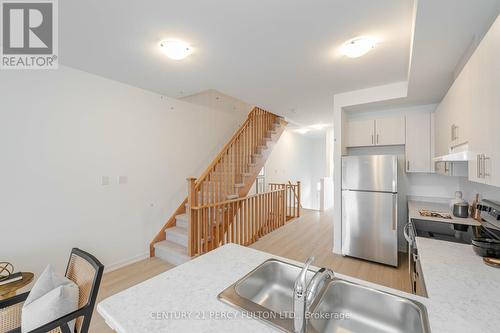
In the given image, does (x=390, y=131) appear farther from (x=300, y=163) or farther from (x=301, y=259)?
(x=300, y=163)

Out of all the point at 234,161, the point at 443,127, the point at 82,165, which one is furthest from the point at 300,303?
the point at 234,161

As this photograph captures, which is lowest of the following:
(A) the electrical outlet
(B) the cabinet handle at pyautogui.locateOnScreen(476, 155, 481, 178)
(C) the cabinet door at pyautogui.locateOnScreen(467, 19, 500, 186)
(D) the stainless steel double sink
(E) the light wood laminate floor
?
(E) the light wood laminate floor

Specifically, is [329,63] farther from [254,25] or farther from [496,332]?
[496,332]

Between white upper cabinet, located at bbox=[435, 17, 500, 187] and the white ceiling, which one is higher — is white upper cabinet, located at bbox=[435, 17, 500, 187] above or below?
below

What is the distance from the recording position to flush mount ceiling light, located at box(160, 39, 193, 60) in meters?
2.04

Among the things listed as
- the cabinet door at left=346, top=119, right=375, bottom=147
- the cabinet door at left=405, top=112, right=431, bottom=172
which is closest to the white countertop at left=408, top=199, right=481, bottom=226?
the cabinet door at left=405, top=112, right=431, bottom=172

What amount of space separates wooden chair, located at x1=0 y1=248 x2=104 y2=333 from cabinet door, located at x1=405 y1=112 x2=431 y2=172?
380cm

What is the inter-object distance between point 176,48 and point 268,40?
0.88 meters

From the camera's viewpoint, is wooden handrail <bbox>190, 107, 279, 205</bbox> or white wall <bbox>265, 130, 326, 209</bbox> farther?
white wall <bbox>265, 130, 326, 209</bbox>

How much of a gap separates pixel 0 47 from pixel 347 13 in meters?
3.23

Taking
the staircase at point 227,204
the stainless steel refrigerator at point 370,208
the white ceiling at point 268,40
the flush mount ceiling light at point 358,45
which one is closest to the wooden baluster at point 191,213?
the staircase at point 227,204

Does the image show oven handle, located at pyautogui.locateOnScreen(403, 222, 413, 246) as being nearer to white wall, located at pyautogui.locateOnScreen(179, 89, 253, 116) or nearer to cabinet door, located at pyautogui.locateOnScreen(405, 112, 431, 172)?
cabinet door, located at pyautogui.locateOnScreen(405, 112, 431, 172)

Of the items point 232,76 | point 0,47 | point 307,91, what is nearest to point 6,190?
point 0,47

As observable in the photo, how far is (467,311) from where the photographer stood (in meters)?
0.90
